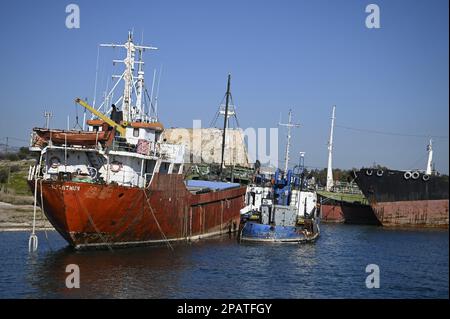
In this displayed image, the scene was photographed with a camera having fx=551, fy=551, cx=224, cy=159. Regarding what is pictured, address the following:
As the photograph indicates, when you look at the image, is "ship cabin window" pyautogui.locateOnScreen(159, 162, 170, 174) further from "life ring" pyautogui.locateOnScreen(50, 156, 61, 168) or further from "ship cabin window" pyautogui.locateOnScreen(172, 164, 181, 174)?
"life ring" pyautogui.locateOnScreen(50, 156, 61, 168)

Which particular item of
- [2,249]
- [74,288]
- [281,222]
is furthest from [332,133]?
[74,288]

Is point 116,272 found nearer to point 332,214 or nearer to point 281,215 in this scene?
point 281,215

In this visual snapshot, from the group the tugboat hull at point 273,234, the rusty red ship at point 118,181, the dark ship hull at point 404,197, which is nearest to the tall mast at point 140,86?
the rusty red ship at point 118,181

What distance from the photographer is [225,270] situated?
2561 cm

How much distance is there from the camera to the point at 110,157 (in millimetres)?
30000

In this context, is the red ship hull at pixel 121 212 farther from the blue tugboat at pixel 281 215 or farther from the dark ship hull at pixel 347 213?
the dark ship hull at pixel 347 213

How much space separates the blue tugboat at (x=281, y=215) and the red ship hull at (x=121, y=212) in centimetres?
427

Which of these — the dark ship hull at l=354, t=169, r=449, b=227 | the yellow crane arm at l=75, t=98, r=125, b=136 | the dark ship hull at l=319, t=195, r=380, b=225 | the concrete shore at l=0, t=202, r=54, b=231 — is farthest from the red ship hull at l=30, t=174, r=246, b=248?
the dark ship hull at l=319, t=195, r=380, b=225

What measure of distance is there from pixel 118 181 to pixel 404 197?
90.1 ft

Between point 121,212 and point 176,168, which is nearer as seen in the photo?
point 121,212

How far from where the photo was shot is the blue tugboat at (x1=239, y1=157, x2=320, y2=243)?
35.4 meters

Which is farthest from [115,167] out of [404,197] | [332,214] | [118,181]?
[332,214]

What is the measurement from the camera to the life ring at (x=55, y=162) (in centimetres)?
2990
